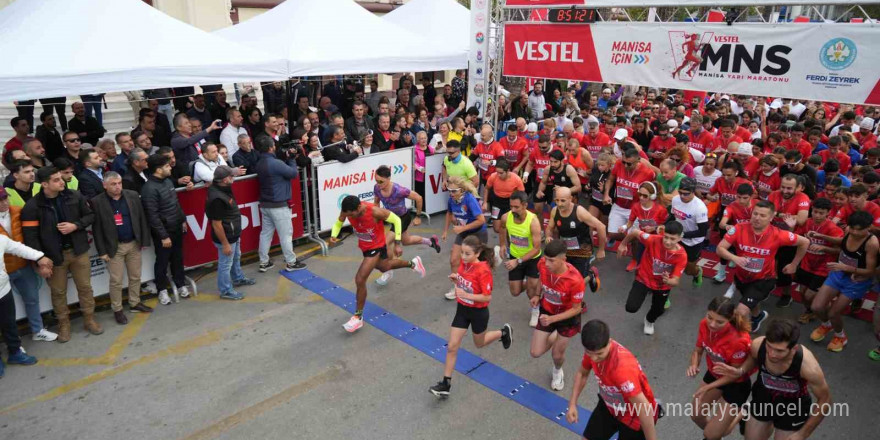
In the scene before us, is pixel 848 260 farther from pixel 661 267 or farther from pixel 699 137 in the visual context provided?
pixel 699 137

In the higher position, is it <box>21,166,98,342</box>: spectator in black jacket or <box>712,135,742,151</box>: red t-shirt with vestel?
<box>712,135,742,151</box>: red t-shirt with vestel

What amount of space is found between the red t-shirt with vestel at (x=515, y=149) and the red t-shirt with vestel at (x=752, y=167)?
3.66 meters

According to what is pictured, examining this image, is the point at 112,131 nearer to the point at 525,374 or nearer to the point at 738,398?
the point at 525,374

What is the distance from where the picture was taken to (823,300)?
635 cm

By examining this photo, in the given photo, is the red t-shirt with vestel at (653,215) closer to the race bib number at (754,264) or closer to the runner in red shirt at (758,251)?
the runner in red shirt at (758,251)

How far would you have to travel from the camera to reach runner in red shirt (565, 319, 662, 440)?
12.5ft

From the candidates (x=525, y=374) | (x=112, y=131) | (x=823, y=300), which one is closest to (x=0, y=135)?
(x=112, y=131)

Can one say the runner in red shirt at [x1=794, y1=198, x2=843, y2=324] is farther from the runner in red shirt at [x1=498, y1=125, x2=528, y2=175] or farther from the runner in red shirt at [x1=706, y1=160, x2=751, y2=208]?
the runner in red shirt at [x1=498, y1=125, x2=528, y2=175]

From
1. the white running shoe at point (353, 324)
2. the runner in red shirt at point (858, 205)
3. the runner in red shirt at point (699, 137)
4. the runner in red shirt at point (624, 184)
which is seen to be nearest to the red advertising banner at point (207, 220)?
the white running shoe at point (353, 324)

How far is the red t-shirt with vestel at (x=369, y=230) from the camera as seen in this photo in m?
6.66

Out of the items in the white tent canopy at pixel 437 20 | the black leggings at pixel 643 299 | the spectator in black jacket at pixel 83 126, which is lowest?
the black leggings at pixel 643 299

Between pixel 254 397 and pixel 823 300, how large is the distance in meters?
6.36

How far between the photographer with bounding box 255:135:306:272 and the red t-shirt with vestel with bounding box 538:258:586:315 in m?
4.39

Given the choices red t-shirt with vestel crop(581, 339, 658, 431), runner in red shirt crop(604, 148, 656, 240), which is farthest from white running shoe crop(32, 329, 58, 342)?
runner in red shirt crop(604, 148, 656, 240)
